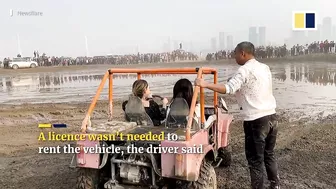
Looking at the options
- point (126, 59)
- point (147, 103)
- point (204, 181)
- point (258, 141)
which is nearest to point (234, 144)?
point (147, 103)

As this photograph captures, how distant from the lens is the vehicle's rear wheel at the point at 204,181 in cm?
381

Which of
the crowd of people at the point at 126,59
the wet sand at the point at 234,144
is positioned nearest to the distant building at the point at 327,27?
the crowd of people at the point at 126,59

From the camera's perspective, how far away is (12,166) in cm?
614

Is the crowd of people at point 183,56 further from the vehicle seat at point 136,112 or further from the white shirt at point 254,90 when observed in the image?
the white shirt at point 254,90

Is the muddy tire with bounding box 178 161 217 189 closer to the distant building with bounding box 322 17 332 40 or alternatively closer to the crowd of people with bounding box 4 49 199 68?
the crowd of people with bounding box 4 49 199 68

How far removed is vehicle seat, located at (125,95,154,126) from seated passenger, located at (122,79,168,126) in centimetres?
13

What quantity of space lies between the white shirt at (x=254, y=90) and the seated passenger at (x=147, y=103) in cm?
125

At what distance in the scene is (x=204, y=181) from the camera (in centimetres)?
386

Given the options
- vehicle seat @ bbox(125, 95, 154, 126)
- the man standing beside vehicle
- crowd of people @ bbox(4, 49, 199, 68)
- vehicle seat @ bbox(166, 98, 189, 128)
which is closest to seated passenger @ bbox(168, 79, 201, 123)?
vehicle seat @ bbox(166, 98, 189, 128)

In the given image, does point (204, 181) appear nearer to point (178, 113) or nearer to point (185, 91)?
point (178, 113)

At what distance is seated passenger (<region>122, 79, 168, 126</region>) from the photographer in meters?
4.77

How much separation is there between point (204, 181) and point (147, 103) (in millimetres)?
1517

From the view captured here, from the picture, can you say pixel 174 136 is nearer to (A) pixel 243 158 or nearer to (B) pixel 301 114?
(A) pixel 243 158

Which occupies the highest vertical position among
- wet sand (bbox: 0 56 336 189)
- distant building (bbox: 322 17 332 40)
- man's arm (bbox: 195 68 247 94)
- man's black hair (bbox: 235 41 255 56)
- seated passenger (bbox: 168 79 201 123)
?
distant building (bbox: 322 17 332 40)
